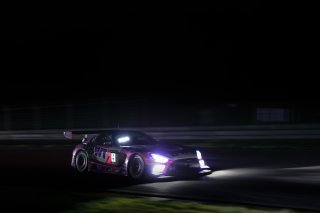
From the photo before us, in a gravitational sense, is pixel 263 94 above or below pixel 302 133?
above

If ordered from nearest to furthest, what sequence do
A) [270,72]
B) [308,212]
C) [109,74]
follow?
[308,212] < [270,72] < [109,74]

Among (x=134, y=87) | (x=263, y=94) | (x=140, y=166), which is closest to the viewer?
(x=140, y=166)

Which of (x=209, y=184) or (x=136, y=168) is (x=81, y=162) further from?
(x=209, y=184)

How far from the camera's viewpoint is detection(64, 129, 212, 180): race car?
37.3 feet

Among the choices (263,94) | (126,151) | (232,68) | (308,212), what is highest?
(232,68)

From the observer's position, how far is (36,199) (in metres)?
8.85

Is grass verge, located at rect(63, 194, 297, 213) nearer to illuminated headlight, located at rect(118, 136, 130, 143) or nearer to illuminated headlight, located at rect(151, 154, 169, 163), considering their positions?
illuminated headlight, located at rect(151, 154, 169, 163)

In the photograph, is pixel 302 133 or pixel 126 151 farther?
pixel 302 133

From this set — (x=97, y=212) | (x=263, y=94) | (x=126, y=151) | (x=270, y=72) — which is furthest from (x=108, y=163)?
(x=270, y=72)

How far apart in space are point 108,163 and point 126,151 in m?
0.74

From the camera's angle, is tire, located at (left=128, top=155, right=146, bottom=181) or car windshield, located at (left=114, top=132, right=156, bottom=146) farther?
car windshield, located at (left=114, top=132, right=156, bottom=146)

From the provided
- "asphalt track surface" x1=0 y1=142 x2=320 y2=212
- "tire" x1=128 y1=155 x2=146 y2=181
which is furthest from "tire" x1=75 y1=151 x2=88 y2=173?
"tire" x1=128 y1=155 x2=146 y2=181

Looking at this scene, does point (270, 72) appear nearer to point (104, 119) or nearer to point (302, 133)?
point (104, 119)

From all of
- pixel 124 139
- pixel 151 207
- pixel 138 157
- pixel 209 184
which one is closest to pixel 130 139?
pixel 124 139
